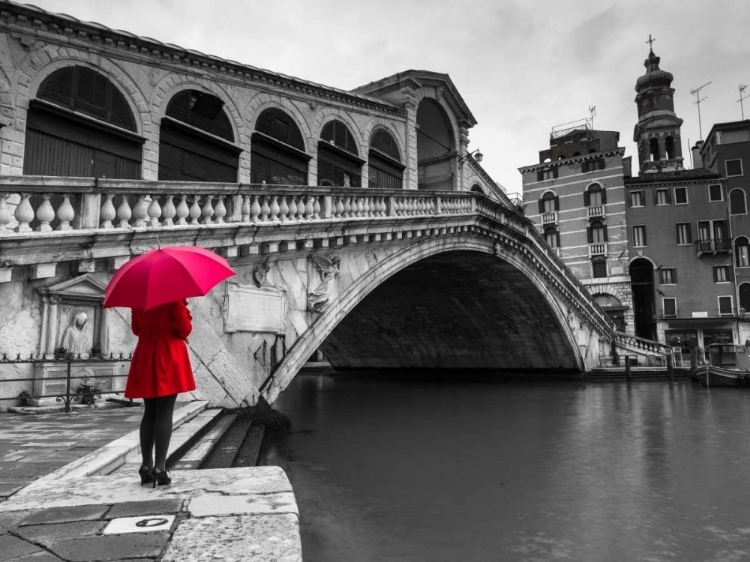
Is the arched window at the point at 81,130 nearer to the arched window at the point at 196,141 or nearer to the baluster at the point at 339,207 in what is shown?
the arched window at the point at 196,141

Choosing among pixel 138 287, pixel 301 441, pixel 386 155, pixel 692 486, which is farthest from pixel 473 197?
pixel 138 287

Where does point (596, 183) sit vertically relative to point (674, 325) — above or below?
above

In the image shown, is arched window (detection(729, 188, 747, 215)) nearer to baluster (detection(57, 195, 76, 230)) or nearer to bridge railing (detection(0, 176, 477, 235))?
bridge railing (detection(0, 176, 477, 235))

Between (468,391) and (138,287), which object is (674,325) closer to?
(468,391)

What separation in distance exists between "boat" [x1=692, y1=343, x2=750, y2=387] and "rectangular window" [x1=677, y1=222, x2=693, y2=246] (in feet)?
30.2

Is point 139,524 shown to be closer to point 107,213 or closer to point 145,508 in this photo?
point 145,508

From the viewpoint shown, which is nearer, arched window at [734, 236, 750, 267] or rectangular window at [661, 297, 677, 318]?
arched window at [734, 236, 750, 267]

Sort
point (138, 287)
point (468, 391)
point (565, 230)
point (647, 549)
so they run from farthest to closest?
point (565, 230) < point (468, 391) < point (647, 549) < point (138, 287)

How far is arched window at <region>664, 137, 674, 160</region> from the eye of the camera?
35.0m

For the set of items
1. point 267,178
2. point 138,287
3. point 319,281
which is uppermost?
point 267,178

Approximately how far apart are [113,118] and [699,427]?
10.9m

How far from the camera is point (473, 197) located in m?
14.5

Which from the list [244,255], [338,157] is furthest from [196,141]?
[338,157]

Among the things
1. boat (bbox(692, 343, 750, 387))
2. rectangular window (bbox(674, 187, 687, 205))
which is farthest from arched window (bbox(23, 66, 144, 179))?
rectangular window (bbox(674, 187, 687, 205))
